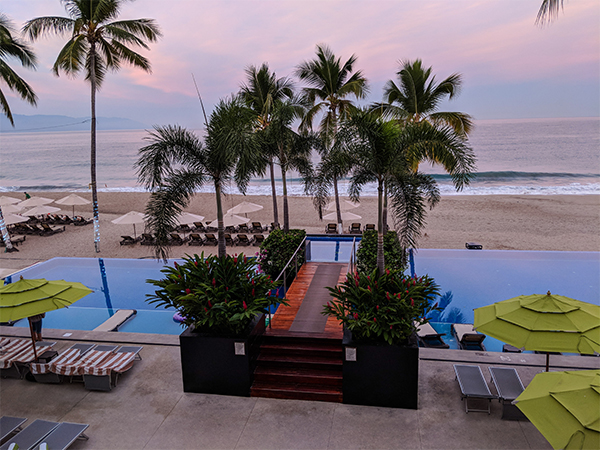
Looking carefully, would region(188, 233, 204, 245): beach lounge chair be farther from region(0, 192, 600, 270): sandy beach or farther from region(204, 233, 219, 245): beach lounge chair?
region(0, 192, 600, 270): sandy beach

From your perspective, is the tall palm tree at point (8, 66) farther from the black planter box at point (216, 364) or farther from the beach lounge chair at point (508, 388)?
the beach lounge chair at point (508, 388)

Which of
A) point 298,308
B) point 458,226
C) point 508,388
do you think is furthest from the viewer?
point 458,226

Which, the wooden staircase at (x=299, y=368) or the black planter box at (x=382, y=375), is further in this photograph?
the wooden staircase at (x=299, y=368)

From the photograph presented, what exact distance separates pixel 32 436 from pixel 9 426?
22.0 inches

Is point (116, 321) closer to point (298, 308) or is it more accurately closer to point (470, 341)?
point (298, 308)

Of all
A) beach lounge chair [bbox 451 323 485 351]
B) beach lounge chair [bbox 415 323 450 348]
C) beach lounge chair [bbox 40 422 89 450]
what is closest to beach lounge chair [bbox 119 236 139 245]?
beach lounge chair [bbox 40 422 89 450]

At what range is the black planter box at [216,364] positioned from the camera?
6.72 m

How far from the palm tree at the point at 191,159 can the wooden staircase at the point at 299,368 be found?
3.67 meters

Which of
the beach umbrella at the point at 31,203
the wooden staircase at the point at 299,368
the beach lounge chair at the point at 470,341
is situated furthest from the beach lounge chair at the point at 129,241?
the beach lounge chair at the point at 470,341

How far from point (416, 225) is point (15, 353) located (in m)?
9.49

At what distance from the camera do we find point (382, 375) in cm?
634

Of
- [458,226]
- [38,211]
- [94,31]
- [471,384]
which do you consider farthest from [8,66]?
[458,226]

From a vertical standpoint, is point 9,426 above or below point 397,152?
below

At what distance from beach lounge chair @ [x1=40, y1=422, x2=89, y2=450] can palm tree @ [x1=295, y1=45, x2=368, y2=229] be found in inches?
566
